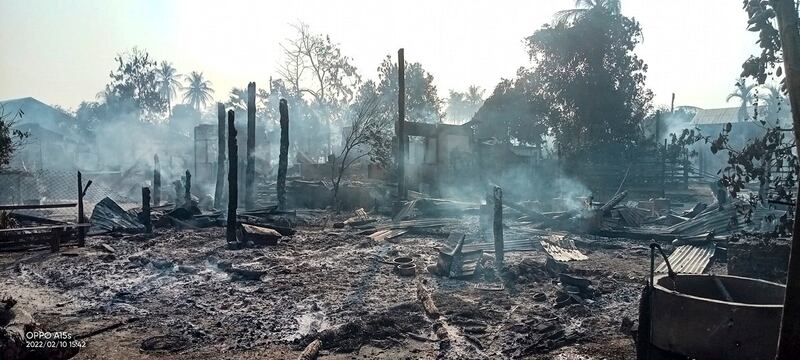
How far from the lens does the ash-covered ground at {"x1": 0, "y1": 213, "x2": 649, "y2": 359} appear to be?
584 centimetres

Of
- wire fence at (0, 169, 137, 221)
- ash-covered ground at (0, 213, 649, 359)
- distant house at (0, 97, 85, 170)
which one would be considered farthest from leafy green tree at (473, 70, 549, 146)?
distant house at (0, 97, 85, 170)

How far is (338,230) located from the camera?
51.7 ft

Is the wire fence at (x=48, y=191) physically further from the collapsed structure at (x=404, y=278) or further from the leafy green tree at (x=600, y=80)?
the leafy green tree at (x=600, y=80)

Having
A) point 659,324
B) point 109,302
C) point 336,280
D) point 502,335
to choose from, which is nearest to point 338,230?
point 336,280

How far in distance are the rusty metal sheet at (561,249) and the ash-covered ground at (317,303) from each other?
366mm

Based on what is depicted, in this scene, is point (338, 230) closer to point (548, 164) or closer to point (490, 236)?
point (490, 236)

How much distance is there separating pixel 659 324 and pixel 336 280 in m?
6.35

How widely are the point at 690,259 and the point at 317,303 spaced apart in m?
7.61

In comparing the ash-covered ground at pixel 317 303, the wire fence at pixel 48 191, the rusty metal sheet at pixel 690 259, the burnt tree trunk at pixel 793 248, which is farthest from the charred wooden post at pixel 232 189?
→ the burnt tree trunk at pixel 793 248

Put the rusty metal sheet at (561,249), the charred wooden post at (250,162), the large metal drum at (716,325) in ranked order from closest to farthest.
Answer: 1. the large metal drum at (716,325)
2. the rusty metal sheet at (561,249)
3. the charred wooden post at (250,162)

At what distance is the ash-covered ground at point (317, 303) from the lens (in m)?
5.84

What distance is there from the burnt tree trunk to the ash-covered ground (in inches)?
141

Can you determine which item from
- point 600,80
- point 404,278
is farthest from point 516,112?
point 404,278

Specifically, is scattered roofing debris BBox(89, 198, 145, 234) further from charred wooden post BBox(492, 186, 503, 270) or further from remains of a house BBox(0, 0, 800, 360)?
charred wooden post BBox(492, 186, 503, 270)
